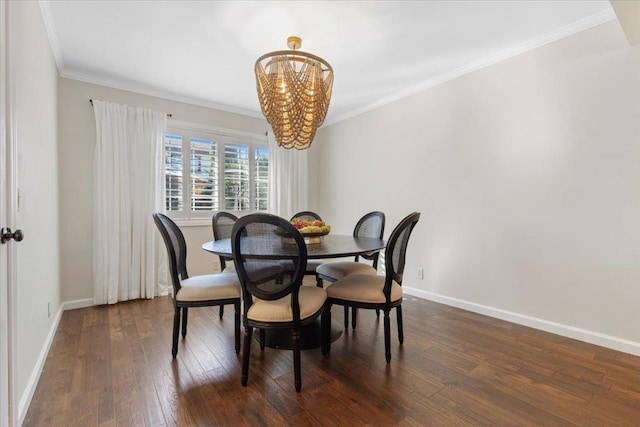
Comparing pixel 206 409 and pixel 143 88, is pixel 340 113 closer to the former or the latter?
pixel 143 88

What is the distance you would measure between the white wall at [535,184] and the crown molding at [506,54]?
0.17 feet

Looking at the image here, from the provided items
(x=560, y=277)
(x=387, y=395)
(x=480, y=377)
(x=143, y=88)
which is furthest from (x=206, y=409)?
(x=143, y=88)

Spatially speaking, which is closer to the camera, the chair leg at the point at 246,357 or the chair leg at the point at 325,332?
the chair leg at the point at 246,357

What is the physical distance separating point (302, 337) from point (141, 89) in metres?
3.30

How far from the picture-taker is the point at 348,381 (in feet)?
5.69

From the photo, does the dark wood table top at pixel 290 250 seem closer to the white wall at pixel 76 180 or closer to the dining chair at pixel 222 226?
the dining chair at pixel 222 226

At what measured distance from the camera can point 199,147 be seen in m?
3.82

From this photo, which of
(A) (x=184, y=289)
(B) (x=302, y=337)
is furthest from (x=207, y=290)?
(B) (x=302, y=337)

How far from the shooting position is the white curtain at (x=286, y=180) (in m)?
4.36

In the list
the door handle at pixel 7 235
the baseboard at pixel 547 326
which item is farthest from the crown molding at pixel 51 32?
the baseboard at pixel 547 326

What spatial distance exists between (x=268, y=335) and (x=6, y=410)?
4.84ft

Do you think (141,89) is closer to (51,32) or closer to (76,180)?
(51,32)

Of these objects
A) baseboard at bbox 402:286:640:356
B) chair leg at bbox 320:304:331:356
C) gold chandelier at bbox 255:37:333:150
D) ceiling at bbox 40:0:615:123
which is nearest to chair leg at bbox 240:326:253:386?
chair leg at bbox 320:304:331:356

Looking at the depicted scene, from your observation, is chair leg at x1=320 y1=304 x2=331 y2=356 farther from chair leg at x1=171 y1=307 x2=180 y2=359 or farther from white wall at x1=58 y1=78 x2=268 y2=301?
white wall at x1=58 y1=78 x2=268 y2=301
